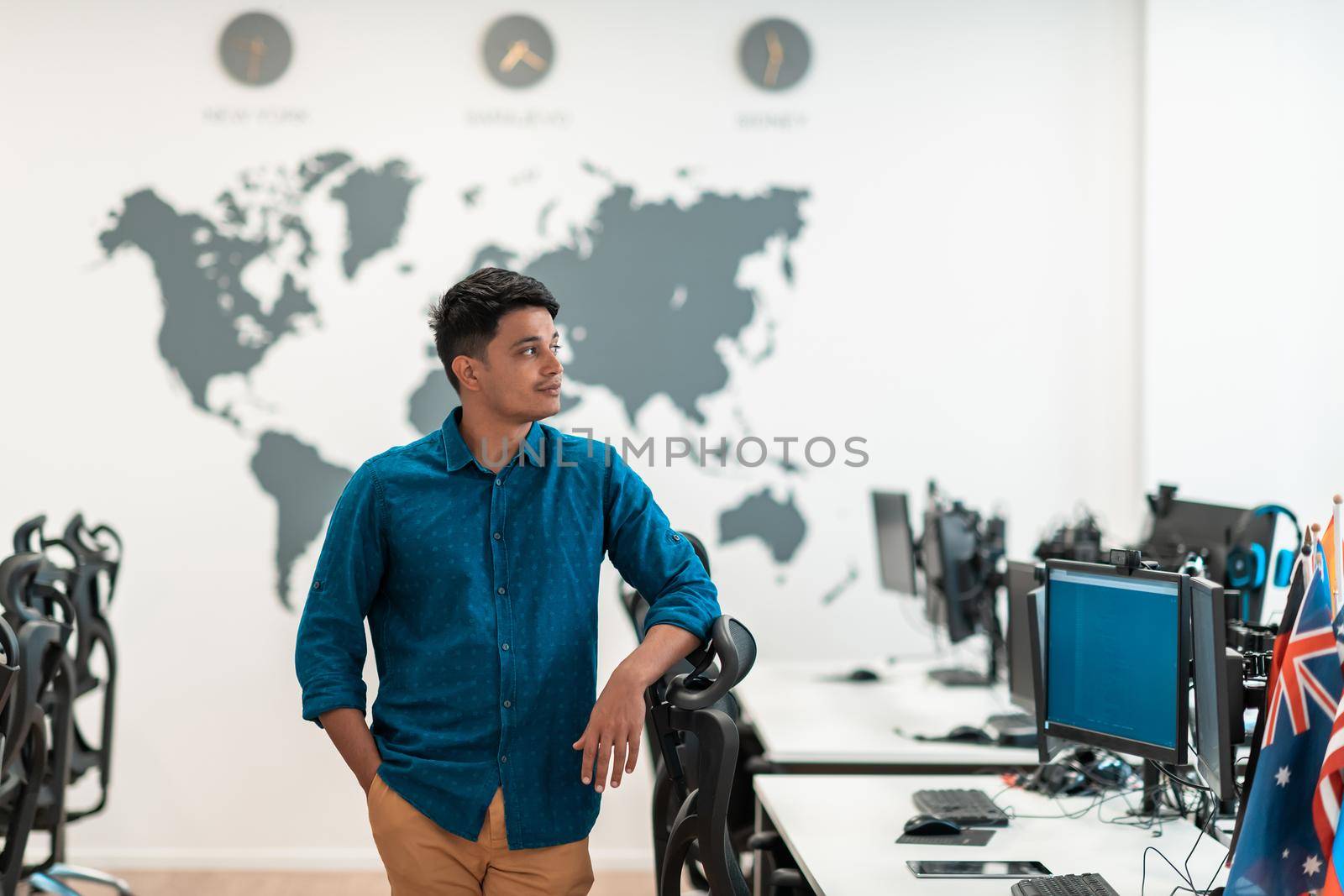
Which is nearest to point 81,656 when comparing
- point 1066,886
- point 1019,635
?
point 1019,635

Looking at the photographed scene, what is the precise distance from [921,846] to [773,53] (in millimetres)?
3163

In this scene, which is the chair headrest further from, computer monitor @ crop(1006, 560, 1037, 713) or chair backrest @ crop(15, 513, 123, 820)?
chair backrest @ crop(15, 513, 123, 820)

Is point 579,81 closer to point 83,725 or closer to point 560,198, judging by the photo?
point 560,198

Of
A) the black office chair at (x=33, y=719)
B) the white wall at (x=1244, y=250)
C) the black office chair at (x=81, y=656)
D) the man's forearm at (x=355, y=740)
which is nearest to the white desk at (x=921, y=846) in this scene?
the man's forearm at (x=355, y=740)

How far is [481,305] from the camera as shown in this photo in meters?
1.90

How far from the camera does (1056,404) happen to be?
15.1 feet

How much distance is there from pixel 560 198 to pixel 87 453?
6.51ft

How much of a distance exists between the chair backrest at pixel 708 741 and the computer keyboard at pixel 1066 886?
49 cm

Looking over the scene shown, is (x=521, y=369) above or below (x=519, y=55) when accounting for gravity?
below

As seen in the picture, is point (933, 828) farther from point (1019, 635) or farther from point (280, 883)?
point (280, 883)

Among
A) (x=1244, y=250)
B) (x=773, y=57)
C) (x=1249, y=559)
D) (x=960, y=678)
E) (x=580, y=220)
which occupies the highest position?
(x=773, y=57)

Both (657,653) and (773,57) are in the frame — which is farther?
(773,57)

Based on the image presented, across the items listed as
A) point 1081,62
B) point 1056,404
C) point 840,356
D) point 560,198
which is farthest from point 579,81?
point 1056,404

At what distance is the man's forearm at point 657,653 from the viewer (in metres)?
1.79
